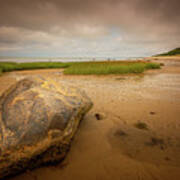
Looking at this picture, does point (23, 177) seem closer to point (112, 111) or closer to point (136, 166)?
point (136, 166)

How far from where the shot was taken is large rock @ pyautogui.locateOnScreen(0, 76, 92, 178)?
4.60ft

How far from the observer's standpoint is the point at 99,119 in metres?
2.82

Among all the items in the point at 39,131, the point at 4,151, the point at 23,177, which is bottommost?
the point at 23,177

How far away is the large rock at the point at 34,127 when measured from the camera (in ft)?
4.60

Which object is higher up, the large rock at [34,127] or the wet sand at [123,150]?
the large rock at [34,127]

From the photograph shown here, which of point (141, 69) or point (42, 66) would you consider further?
point (42, 66)

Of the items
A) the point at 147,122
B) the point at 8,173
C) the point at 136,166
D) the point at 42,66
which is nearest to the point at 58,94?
the point at 8,173

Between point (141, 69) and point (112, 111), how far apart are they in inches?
369

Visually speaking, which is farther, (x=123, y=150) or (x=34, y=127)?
(x=123, y=150)

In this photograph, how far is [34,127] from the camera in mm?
1499

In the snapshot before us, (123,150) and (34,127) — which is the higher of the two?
(34,127)

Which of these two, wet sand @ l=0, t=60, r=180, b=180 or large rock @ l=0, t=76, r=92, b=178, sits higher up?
large rock @ l=0, t=76, r=92, b=178

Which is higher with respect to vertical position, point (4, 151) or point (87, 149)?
point (4, 151)

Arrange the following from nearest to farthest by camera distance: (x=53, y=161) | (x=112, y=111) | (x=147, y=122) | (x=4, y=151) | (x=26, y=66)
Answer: (x=4, y=151) < (x=53, y=161) < (x=147, y=122) < (x=112, y=111) < (x=26, y=66)
